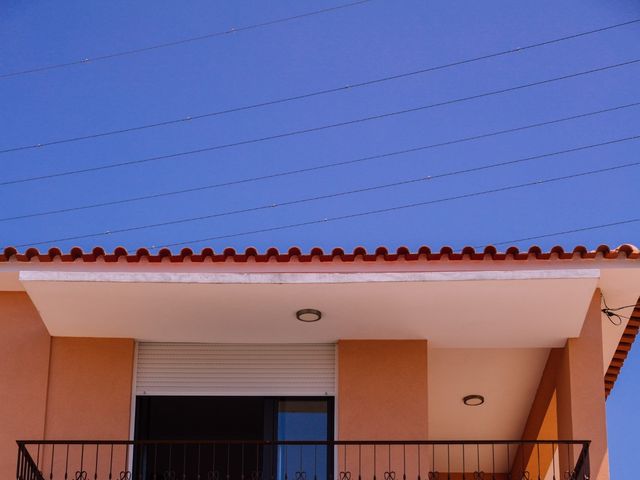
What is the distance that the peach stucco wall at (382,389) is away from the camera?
13.6 metres

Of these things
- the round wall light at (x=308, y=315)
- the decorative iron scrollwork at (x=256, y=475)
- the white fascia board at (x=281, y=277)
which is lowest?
the decorative iron scrollwork at (x=256, y=475)

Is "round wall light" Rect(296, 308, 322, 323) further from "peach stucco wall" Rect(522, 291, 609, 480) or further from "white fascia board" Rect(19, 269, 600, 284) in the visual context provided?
"peach stucco wall" Rect(522, 291, 609, 480)

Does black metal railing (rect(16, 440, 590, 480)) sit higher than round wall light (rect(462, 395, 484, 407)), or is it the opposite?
round wall light (rect(462, 395, 484, 407))

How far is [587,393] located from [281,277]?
11.7 feet

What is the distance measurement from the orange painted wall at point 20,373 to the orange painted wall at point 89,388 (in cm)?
12

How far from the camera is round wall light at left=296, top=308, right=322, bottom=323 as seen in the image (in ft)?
42.8

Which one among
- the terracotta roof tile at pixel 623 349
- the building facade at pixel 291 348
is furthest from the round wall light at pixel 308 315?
the terracotta roof tile at pixel 623 349

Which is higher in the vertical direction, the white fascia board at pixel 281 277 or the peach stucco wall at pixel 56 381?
the white fascia board at pixel 281 277

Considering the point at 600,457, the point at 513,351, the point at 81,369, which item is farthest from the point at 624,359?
the point at 81,369

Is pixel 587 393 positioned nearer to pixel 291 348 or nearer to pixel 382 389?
pixel 382 389

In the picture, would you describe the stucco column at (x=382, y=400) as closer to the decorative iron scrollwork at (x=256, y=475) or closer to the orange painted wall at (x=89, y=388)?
the decorative iron scrollwork at (x=256, y=475)

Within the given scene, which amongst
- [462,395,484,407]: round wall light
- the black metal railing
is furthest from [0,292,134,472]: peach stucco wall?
[462,395,484,407]: round wall light

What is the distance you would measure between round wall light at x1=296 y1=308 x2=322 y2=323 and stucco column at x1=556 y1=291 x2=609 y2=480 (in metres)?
2.76

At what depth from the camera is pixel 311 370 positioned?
14.1 m
